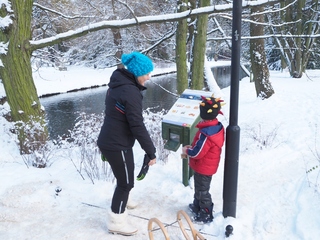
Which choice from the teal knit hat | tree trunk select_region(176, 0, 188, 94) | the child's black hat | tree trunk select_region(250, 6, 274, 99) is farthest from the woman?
tree trunk select_region(250, 6, 274, 99)

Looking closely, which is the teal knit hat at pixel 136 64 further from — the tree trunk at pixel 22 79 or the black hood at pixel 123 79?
the tree trunk at pixel 22 79

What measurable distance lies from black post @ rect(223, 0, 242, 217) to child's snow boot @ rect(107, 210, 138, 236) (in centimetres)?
97

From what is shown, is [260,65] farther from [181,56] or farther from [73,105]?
[73,105]

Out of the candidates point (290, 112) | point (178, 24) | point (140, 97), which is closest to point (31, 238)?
point (140, 97)

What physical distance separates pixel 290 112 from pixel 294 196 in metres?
5.25

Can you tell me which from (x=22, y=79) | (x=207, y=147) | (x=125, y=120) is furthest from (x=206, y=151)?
(x=22, y=79)

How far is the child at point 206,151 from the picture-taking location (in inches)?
106

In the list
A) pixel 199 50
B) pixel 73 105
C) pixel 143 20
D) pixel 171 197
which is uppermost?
pixel 143 20

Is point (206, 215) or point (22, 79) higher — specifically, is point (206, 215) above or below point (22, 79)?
below

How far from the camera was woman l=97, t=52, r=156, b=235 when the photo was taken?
96.7 inches

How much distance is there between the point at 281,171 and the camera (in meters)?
3.81

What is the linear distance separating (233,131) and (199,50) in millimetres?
4501

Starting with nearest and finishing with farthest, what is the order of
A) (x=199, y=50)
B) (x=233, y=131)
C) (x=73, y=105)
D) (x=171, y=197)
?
(x=233, y=131) → (x=171, y=197) → (x=199, y=50) → (x=73, y=105)

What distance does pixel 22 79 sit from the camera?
4.97m
